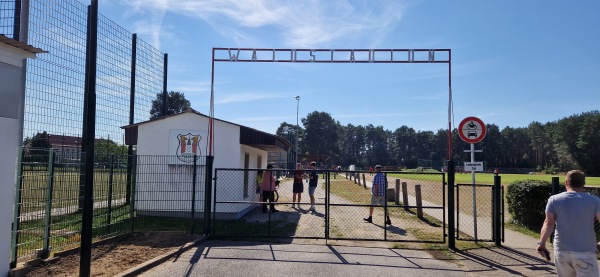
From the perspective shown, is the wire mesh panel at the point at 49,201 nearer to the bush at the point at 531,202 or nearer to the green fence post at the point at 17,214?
the green fence post at the point at 17,214

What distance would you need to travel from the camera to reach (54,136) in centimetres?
1067

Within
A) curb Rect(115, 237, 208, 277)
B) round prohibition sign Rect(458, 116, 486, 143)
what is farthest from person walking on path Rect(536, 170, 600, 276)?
curb Rect(115, 237, 208, 277)

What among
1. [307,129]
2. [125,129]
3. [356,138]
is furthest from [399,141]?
[125,129]

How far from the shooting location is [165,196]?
1251 cm

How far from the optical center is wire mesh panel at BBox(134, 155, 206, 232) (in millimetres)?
11687

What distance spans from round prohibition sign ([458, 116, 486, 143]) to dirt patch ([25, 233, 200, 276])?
6.70 metres

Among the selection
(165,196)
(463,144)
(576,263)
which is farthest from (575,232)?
(463,144)

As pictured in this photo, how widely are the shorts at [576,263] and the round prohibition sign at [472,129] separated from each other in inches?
234

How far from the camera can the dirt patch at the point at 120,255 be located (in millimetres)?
7434

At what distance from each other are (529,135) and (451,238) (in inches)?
5248

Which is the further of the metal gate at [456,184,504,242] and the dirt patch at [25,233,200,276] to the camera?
the metal gate at [456,184,504,242]

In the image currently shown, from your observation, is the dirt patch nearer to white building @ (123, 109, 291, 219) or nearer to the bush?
white building @ (123, 109, 291, 219)

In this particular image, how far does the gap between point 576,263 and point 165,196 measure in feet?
32.5

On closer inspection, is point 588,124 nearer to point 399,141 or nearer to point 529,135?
point 529,135
